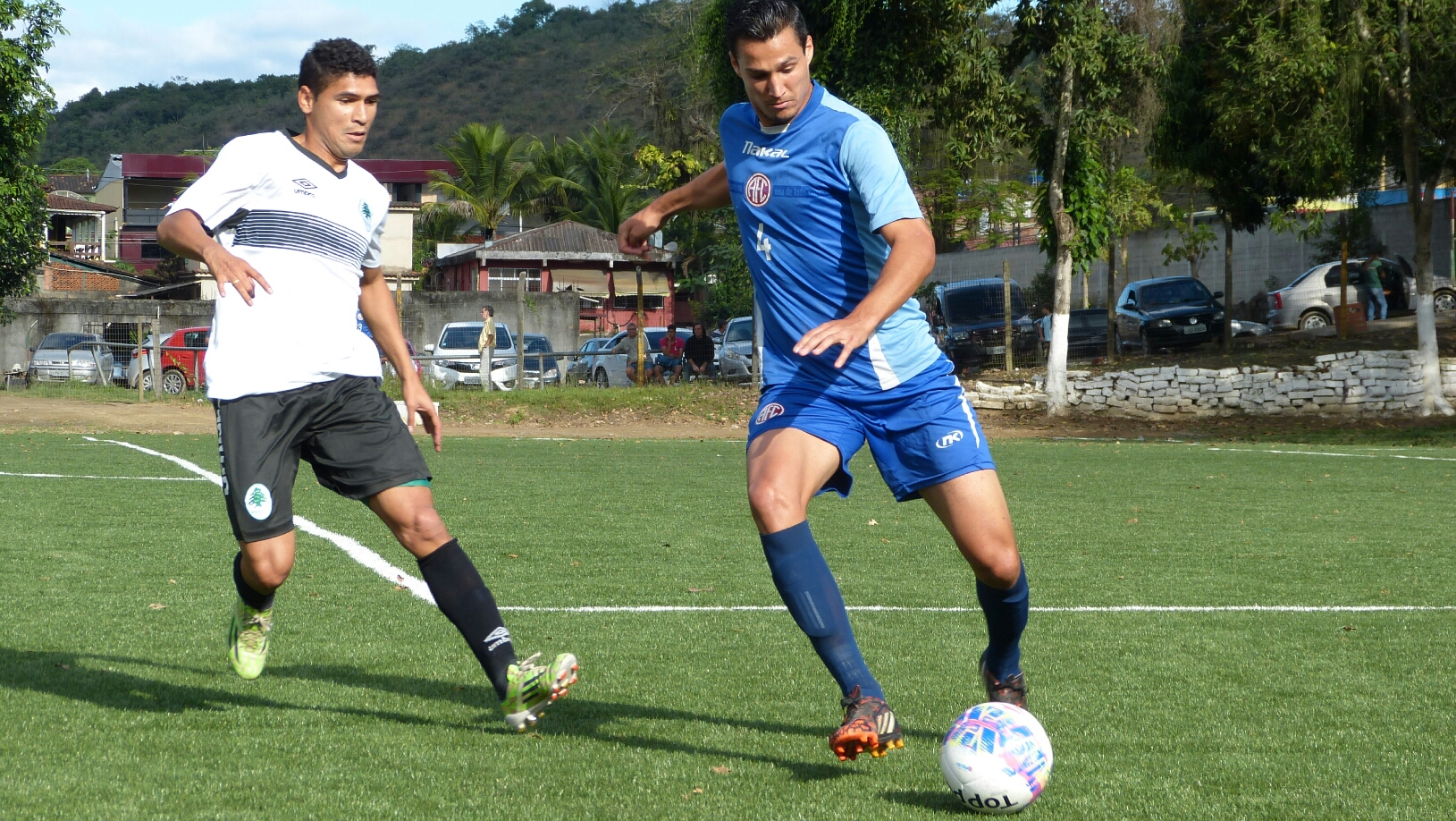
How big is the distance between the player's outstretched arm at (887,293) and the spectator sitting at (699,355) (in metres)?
22.6

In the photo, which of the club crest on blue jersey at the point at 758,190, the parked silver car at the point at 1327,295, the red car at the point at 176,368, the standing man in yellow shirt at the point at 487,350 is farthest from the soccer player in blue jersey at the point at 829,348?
the parked silver car at the point at 1327,295

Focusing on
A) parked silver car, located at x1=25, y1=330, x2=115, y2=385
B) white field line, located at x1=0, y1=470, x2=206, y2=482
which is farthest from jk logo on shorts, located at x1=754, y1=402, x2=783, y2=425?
parked silver car, located at x1=25, y1=330, x2=115, y2=385

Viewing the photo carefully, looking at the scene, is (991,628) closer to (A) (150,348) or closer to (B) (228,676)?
(B) (228,676)

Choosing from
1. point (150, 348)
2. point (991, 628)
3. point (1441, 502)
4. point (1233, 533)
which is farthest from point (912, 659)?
point (150, 348)

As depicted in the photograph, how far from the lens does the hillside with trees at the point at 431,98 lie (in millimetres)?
118375

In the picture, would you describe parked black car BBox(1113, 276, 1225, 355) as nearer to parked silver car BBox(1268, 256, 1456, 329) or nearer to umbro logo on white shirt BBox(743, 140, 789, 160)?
parked silver car BBox(1268, 256, 1456, 329)

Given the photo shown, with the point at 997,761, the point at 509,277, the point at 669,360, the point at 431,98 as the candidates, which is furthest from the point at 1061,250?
the point at 431,98

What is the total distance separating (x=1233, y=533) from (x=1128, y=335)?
2006cm

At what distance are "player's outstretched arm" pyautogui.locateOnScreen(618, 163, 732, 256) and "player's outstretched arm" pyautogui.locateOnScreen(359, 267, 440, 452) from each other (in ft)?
2.70

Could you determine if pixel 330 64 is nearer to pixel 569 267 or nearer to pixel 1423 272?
pixel 1423 272

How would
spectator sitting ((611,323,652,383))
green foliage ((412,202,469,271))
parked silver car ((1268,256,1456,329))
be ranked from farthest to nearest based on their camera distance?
green foliage ((412,202,469,271)) → parked silver car ((1268,256,1456,329)) → spectator sitting ((611,323,652,383))

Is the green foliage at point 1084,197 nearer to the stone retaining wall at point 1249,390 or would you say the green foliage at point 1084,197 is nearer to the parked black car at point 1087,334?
the stone retaining wall at point 1249,390

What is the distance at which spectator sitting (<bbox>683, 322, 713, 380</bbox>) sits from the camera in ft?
86.8

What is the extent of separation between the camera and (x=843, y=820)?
3.33 m
